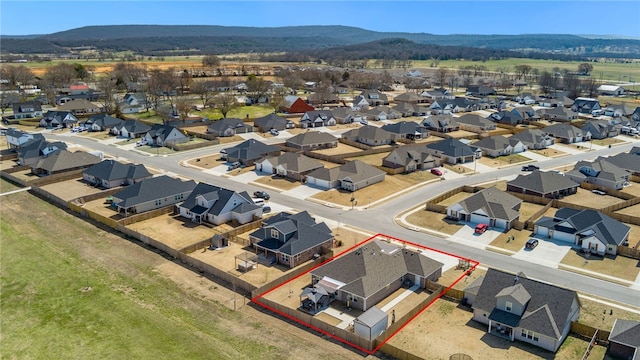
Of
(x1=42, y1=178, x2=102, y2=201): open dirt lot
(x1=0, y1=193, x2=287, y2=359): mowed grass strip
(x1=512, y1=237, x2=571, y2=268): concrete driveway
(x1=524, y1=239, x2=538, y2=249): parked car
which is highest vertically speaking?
(x1=524, y1=239, x2=538, y2=249): parked car

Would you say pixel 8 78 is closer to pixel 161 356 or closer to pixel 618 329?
pixel 161 356

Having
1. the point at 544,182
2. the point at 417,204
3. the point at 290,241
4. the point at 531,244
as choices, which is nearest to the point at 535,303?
the point at 531,244

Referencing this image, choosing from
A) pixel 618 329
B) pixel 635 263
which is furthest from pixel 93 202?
pixel 635 263

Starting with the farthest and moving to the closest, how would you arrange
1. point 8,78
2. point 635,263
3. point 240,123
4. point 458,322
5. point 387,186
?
point 8,78, point 240,123, point 387,186, point 635,263, point 458,322

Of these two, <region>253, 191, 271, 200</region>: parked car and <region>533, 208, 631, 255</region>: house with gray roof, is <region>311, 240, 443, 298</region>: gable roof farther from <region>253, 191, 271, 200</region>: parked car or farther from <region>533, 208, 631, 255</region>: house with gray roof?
<region>253, 191, 271, 200</region>: parked car

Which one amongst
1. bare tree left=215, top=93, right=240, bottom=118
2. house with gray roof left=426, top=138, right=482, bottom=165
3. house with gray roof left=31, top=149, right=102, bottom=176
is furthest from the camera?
bare tree left=215, top=93, right=240, bottom=118

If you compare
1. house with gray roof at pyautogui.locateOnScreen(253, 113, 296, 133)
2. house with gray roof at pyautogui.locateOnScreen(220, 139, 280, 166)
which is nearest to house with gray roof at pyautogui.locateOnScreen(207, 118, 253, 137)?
house with gray roof at pyautogui.locateOnScreen(253, 113, 296, 133)

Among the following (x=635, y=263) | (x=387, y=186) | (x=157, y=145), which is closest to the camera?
(x=635, y=263)
